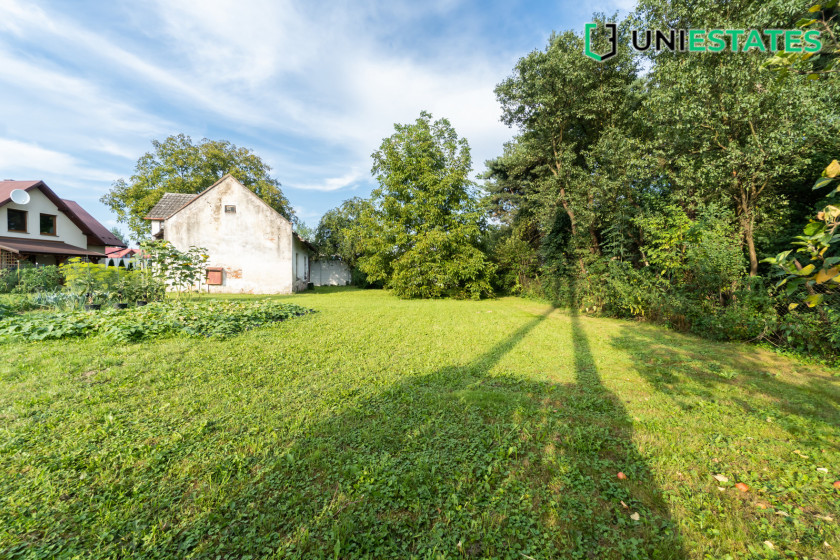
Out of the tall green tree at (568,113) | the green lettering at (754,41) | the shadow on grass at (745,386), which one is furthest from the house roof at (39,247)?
the green lettering at (754,41)

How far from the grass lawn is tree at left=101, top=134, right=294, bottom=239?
28.3 m

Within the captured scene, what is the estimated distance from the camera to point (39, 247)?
18.5 meters

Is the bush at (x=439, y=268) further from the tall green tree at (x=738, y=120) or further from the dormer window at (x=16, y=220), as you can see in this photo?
the dormer window at (x=16, y=220)

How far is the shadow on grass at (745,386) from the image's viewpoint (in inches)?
133

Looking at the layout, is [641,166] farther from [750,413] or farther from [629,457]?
[629,457]

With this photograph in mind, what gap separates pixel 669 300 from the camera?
26.7 feet

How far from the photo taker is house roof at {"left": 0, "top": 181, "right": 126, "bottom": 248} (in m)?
18.8

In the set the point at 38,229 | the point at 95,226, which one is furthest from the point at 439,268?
the point at 95,226

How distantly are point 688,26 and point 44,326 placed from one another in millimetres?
15934

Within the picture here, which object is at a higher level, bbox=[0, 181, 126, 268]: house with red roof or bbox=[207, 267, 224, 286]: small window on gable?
bbox=[0, 181, 126, 268]: house with red roof

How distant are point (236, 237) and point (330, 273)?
44.0ft

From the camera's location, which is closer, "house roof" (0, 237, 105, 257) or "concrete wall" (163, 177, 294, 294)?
"house roof" (0, 237, 105, 257)

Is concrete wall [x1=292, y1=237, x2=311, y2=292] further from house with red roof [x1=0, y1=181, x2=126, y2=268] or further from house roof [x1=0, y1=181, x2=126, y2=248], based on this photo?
house roof [x1=0, y1=181, x2=126, y2=248]

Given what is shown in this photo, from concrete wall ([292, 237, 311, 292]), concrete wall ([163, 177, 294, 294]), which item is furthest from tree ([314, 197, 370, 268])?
concrete wall ([163, 177, 294, 294])
